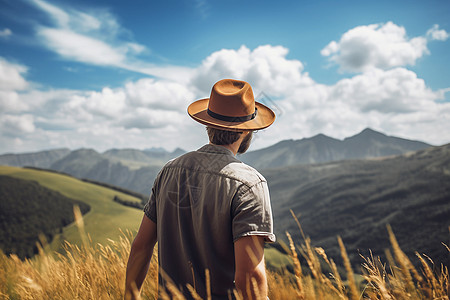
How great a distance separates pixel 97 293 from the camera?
2643 mm

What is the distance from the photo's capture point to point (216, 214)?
1.86 metres

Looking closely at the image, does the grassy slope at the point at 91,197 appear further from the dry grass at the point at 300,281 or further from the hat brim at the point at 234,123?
the hat brim at the point at 234,123

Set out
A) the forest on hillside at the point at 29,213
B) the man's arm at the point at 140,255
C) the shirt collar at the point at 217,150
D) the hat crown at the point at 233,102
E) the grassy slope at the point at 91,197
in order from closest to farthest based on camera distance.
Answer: the shirt collar at the point at 217,150 < the hat crown at the point at 233,102 < the man's arm at the point at 140,255 < the forest on hillside at the point at 29,213 < the grassy slope at the point at 91,197

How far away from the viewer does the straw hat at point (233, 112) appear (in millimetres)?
2104

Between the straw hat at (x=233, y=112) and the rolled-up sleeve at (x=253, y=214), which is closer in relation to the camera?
the rolled-up sleeve at (x=253, y=214)

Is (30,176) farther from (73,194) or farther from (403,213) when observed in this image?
(403,213)

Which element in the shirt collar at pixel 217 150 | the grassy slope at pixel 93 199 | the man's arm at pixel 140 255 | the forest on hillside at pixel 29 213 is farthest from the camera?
the grassy slope at pixel 93 199

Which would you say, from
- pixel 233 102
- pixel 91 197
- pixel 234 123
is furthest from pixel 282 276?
pixel 91 197

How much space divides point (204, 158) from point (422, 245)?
160607 millimetres

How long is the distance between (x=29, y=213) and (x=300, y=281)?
131097 mm

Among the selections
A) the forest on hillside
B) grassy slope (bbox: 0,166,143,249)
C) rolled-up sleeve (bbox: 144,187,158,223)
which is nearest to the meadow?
rolled-up sleeve (bbox: 144,187,158,223)

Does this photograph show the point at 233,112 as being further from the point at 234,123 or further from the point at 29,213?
the point at 29,213

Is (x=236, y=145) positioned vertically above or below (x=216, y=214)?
above

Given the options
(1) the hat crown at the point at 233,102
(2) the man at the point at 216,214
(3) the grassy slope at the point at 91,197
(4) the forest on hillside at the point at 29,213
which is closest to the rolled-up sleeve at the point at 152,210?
(2) the man at the point at 216,214
